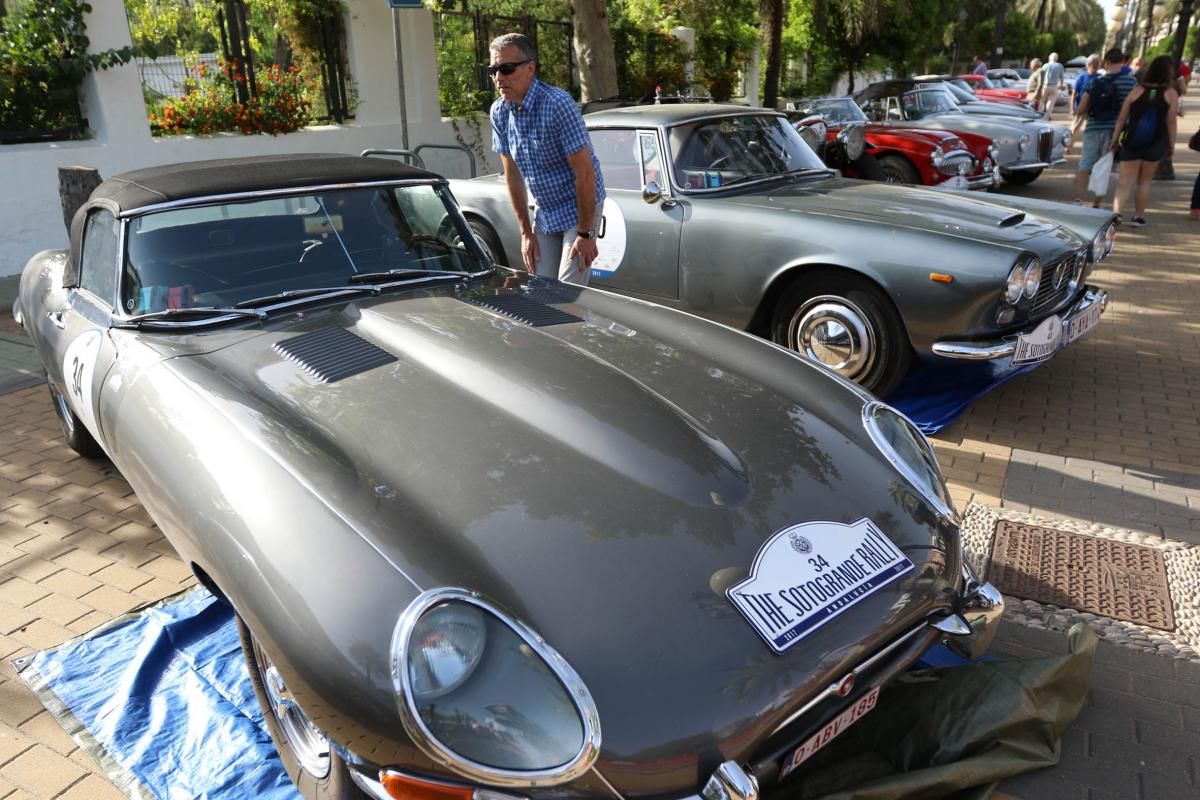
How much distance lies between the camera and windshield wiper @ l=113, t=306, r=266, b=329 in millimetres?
2713

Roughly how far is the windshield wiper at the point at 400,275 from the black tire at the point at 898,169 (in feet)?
24.1

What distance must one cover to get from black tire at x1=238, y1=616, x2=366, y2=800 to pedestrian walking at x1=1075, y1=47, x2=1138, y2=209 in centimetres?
965

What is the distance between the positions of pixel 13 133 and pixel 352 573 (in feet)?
26.6

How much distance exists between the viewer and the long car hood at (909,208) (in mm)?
4328

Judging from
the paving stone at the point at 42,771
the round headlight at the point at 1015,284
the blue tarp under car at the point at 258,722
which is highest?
the round headlight at the point at 1015,284

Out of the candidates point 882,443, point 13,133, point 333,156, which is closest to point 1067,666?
point 882,443

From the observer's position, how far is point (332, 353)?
2562mm

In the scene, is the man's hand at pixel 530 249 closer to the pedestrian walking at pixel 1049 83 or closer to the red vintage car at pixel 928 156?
the red vintage car at pixel 928 156

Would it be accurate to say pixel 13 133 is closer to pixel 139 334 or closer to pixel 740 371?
pixel 139 334

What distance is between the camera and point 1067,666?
2.28m

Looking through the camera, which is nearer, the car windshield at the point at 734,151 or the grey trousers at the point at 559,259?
the grey trousers at the point at 559,259

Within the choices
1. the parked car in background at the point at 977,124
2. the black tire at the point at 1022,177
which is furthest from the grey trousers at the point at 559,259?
the black tire at the point at 1022,177

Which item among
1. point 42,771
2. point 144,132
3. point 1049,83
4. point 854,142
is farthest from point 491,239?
point 1049,83

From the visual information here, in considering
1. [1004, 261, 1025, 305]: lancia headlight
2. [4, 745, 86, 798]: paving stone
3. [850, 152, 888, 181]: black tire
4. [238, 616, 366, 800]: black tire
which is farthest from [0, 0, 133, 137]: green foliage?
[1004, 261, 1025, 305]: lancia headlight
